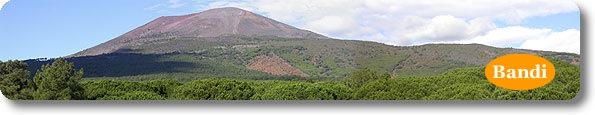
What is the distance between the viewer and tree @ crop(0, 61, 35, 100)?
798 centimetres

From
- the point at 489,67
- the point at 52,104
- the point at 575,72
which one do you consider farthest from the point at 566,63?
the point at 52,104

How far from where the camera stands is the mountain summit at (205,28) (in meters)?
8.02

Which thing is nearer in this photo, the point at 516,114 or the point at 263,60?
the point at 516,114

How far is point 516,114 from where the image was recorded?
723 centimetres

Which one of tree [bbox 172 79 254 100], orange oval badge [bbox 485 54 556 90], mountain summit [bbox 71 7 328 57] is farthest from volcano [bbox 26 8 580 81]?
orange oval badge [bbox 485 54 556 90]

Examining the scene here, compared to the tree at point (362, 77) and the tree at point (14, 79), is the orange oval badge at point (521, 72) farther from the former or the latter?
the tree at point (14, 79)

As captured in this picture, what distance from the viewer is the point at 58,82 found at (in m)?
7.99

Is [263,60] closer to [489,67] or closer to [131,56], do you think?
[131,56]

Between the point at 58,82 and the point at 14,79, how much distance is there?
40cm

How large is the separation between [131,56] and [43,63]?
28.9 inches

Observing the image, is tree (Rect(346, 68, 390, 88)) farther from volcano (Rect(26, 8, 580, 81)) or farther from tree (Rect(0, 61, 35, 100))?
tree (Rect(0, 61, 35, 100))

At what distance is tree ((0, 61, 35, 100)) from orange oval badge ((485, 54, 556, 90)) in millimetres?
3827

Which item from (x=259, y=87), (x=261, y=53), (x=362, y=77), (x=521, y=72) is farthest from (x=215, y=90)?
(x=521, y=72)

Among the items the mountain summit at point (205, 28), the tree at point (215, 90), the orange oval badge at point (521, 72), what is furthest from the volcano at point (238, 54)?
the orange oval badge at point (521, 72)
